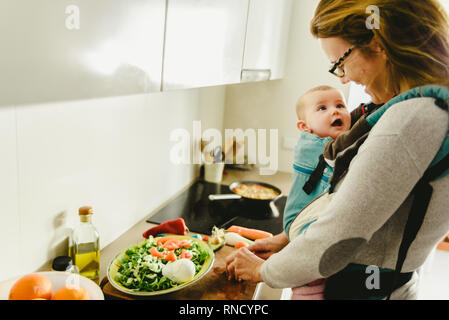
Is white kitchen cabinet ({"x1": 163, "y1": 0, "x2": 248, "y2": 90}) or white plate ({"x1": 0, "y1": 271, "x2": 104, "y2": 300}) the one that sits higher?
white kitchen cabinet ({"x1": 163, "y1": 0, "x2": 248, "y2": 90})

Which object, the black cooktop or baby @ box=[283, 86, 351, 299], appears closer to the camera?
baby @ box=[283, 86, 351, 299]

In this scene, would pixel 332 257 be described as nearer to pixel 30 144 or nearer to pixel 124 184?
pixel 30 144

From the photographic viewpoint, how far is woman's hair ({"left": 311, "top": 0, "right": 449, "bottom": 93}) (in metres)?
0.69

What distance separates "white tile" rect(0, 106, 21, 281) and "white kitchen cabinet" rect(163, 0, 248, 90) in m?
0.38

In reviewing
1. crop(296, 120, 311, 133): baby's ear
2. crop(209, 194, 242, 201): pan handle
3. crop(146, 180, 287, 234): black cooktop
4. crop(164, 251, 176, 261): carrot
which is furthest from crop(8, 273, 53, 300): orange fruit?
crop(209, 194, 242, 201): pan handle

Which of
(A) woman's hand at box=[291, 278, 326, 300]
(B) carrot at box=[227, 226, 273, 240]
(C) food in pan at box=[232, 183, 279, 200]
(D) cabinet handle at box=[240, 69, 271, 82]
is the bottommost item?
(B) carrot at box=[227, 226, 273, 240]

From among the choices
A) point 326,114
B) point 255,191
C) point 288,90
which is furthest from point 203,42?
point 288,90

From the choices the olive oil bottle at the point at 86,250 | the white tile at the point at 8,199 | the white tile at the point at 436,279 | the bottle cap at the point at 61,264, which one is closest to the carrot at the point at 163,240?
the olive oil bottle at the point at 86,250

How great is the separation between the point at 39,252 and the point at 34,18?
28.0 inches

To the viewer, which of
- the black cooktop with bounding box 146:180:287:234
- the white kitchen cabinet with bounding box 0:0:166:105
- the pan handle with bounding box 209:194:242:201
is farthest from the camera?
the pan handle with bounding box 209:194:242:201

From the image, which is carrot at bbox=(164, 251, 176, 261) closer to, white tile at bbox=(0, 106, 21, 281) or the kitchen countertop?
the kitchen countertop

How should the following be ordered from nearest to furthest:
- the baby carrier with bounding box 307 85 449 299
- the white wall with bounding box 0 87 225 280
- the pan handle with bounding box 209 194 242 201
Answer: the baby carrier with bounding box 307 85 449 299
the white wall with bounding box 0 87 225 280
the pan handle with bounding box 209 194 242 201

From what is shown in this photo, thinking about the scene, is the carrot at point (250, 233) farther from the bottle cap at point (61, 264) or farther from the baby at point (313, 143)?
the bottle cap at point (61, 264)

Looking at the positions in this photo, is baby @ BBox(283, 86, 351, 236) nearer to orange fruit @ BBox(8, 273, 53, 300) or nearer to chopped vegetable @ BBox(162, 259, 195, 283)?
chopped vegetable @ BBox(162, 259, 195, 283)
